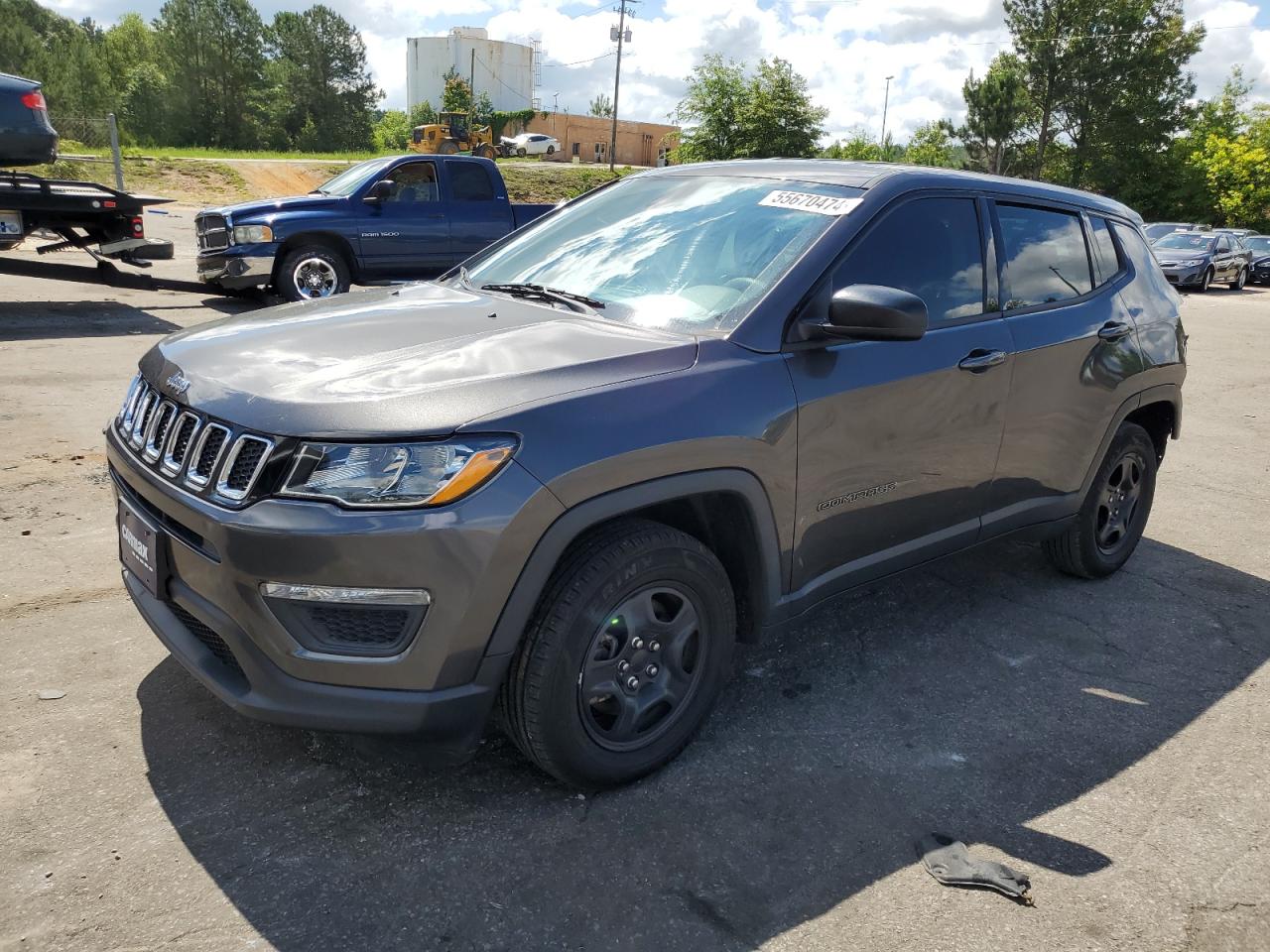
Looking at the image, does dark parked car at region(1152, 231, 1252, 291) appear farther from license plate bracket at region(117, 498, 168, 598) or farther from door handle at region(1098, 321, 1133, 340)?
license plate bracket at region(117, 498, 168, 598)

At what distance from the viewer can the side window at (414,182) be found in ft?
40.2

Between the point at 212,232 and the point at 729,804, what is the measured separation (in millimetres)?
10922

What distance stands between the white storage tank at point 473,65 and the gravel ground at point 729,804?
319 ft

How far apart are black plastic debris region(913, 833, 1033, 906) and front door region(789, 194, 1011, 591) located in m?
0.86

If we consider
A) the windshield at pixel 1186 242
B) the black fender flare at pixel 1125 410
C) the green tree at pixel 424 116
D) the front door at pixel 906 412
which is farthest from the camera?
the green tree at pixel 424 116

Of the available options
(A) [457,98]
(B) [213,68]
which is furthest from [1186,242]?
(B) [213,68]

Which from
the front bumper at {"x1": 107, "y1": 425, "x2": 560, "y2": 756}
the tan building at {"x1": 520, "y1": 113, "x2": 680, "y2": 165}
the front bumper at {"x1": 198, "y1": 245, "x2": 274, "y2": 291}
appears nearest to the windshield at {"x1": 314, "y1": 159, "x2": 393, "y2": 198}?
the front bumper at {"x1": 198, "y1": 245, "x2": 274, "y2": 291}

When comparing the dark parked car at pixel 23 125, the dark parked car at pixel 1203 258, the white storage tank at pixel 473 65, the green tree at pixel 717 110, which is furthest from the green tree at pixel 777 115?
the white storage tank at pixel 473 65

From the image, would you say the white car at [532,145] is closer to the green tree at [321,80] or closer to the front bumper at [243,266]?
the green tree at [321,80]

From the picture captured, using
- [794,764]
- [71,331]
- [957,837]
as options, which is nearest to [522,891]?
[794,764]

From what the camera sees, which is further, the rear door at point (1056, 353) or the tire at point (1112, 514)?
the tire at point (1112, 514)

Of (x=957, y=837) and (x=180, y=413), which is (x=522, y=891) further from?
(x=180, y=413)

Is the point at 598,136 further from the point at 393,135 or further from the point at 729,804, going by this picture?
the point at 729,804

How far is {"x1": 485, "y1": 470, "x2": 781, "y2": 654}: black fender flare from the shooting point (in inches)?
96.7
